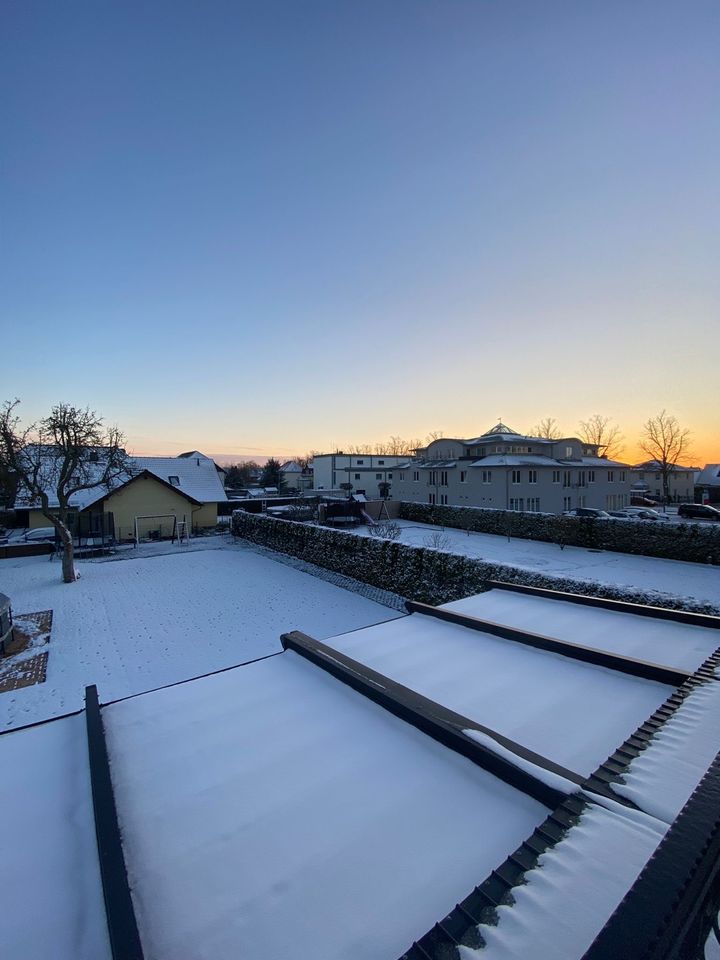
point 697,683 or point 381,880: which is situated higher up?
point 697,683

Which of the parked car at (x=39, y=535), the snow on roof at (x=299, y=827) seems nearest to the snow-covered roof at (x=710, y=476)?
the snow on roof at (x=299, y=827)

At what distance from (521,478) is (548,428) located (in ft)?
119

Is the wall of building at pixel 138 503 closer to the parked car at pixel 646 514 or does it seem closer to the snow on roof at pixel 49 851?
the snow on roof at pixel 49 851

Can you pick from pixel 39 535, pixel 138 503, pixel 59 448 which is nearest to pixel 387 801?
pixel 59 448

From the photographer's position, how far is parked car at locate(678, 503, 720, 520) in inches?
1122

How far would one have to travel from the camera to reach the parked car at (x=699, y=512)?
28.5 meters

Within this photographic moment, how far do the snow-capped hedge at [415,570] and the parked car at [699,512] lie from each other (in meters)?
25.8

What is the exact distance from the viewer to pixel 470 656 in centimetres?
498

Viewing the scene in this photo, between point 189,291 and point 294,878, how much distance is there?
18.9 meters

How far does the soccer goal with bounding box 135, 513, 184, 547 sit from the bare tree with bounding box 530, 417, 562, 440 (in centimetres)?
5600

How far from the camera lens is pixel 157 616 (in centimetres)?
1278

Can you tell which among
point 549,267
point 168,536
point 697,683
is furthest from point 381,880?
point 168,536

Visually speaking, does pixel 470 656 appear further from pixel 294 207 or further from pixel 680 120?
pixel 294 207

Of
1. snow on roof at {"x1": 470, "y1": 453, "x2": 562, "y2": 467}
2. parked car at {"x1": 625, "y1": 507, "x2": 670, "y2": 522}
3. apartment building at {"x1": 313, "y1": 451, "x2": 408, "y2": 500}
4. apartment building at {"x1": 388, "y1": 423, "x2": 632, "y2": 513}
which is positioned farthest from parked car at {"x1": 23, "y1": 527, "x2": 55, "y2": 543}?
parked car at {"x1": 625, "y1": 507, "x2": 670, "y2": 522}
